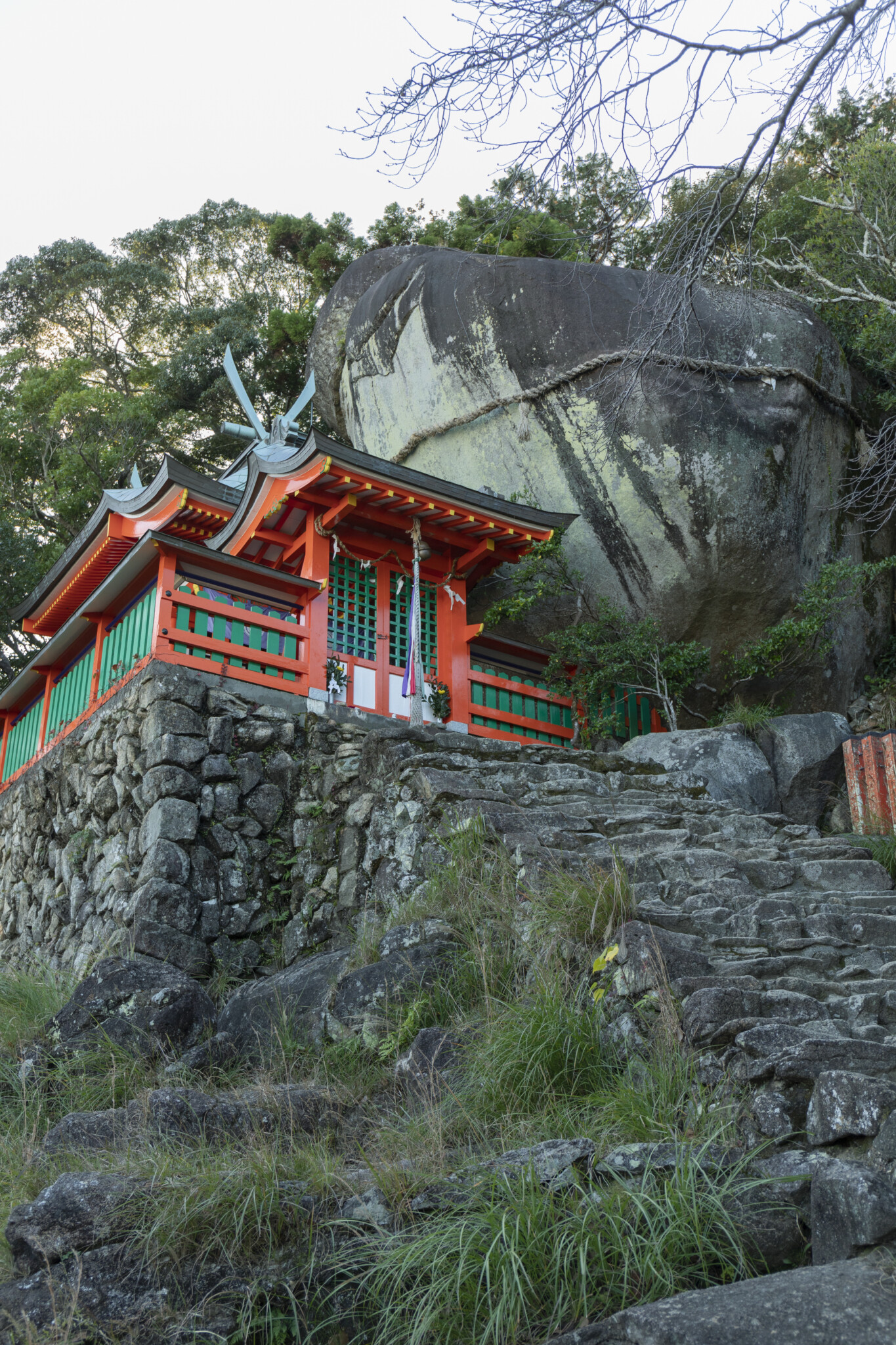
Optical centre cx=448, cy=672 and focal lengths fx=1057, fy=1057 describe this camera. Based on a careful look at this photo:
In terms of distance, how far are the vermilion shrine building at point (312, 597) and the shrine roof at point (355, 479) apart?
0.05 feet

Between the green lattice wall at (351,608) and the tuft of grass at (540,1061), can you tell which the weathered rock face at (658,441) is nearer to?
the green lattice wall at (351,608)

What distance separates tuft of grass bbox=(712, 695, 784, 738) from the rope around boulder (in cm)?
450

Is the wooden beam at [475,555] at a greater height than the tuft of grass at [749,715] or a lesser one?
greater

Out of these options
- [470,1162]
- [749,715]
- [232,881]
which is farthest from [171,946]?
[749,715]

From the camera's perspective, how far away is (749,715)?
12.3m

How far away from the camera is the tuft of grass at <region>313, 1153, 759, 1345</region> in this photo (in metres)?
3.28

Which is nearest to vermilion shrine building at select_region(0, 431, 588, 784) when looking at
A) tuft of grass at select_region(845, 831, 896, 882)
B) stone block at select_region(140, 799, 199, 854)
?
stone block at select_region(140, 799, 199, 854)

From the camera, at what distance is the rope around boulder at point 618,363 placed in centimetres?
1442

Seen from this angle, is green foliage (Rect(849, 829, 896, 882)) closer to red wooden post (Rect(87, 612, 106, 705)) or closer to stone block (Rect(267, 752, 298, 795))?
stone block (Rect(267, 752, 298, 795))

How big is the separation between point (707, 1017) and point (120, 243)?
1072 inches

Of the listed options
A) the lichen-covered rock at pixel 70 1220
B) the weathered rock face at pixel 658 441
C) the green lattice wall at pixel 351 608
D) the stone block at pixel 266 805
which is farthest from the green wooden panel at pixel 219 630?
the lichen-covered rock at pixel 70 1220

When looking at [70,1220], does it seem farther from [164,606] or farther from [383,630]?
[383,630]

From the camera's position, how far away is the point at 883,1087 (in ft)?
11.8

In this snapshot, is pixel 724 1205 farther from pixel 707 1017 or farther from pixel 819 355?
pixel 819 355
